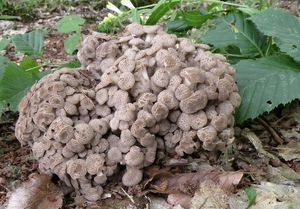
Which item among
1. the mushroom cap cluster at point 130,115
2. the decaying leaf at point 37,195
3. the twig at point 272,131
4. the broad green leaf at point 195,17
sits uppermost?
the broad green leaf at point 195,17

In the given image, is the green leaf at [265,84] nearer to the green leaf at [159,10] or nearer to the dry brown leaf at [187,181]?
the dry brown leaf at [187,181]

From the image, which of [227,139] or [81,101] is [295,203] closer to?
[227,139]

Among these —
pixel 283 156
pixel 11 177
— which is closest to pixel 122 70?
pixel 11 177

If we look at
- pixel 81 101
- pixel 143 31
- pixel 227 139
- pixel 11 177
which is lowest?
pixel 11 177

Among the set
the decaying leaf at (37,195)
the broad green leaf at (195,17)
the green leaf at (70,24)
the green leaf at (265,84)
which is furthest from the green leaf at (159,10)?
the decaying leaf at (37,195)

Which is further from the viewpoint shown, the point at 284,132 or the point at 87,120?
the point at 284,132

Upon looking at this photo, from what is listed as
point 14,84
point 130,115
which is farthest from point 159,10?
point 130,115

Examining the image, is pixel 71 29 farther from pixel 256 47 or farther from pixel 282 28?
pixel 282 28

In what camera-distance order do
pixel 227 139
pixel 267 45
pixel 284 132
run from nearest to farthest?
pixel 227 139 < pixel 284 132 < pixel 267 45
